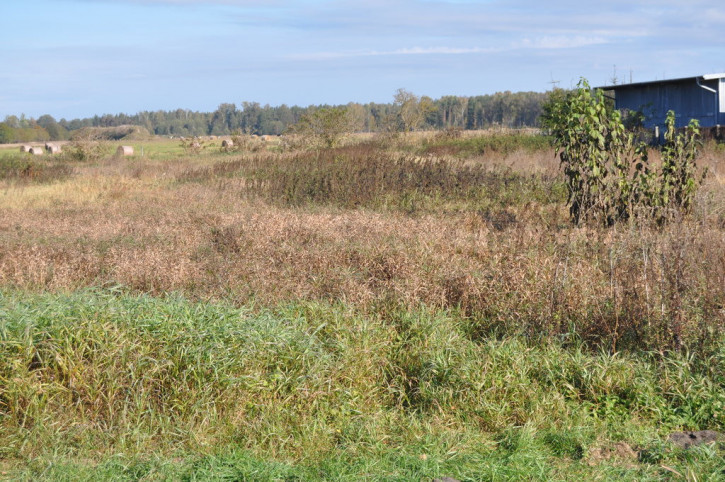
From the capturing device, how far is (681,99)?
2939 cm

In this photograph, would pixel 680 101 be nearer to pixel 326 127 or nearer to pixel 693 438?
pixel 326 127

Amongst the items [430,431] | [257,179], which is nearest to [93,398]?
[430,431]

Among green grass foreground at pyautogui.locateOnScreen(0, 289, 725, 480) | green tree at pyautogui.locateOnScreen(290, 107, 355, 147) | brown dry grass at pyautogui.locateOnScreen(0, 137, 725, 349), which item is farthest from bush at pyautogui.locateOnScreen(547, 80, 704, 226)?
green tree at pyautogui.locateOnScreen(290, 107, 355, 147)

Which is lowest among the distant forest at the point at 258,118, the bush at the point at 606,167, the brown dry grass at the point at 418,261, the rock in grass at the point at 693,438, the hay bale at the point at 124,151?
the rock in grass at the point at 693,438

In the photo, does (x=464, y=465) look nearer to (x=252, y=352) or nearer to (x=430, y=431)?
(x=430, y=431)

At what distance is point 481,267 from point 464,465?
410 centimetres

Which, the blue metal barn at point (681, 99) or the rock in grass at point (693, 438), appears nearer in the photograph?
the rock in grass at point (693, 438)

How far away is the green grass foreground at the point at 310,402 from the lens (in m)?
4.02

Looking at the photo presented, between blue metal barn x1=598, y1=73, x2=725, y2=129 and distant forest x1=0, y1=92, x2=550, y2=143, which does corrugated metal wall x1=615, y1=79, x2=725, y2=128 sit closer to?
blue metal barn x1=598, y1=73, x2=725, y2=129

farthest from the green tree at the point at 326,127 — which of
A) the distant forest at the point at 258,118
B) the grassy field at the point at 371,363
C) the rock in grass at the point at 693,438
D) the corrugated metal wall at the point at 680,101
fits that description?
the rock in grass at the point at 693,438

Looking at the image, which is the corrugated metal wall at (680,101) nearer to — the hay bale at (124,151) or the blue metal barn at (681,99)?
the blue metal barn at (681,99)

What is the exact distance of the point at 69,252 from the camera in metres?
9.20

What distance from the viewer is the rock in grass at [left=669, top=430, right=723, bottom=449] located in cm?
423

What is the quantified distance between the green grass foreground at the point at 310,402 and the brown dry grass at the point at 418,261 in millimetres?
534
